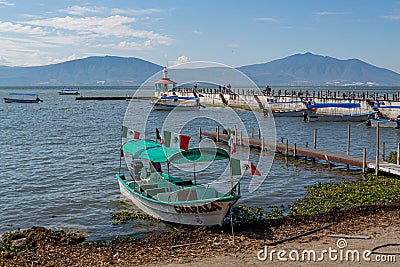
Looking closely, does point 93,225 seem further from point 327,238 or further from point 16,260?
point 327,238

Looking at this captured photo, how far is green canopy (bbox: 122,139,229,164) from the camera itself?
15570 millimetres

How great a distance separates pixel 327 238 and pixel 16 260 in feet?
27.9

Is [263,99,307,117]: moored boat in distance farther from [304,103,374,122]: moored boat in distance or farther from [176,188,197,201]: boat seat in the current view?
[176,188,197,201]: boat seat

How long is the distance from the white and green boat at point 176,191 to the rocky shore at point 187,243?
0.61 m

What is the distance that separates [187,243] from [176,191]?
118 inches

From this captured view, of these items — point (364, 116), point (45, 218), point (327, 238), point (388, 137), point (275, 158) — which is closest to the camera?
point (327, 238)

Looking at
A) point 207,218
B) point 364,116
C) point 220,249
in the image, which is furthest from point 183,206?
point 364,116

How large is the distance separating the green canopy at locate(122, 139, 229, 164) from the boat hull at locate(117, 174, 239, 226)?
4.91ft

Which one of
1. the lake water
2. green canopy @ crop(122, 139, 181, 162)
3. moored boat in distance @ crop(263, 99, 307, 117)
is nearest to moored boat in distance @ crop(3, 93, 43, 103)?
moored boat in distance @ crop(263, 99, 307, 117)

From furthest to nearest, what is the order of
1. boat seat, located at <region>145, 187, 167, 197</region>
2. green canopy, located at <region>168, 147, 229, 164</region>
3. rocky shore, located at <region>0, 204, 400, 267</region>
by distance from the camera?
boat seat, located at <region>145, 187, 167, 197</region>, green canopy, located at <region>168, 147, 229, 164</region>, rocky shore, located at <region>0, 204, 400, 267</region>

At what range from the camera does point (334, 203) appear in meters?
18.3

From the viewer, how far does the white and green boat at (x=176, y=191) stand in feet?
48.6

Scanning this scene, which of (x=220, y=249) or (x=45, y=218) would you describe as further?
(x=45, y=218)

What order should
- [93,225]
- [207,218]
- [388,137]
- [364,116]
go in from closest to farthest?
[207,218] < [93,225] < [388,137] < [364,116]
